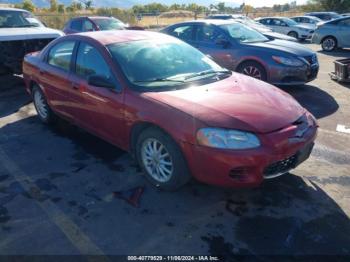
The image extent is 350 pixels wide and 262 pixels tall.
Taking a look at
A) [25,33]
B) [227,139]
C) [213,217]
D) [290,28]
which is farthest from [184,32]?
[290,28]

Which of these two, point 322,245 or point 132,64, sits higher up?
point 132,64

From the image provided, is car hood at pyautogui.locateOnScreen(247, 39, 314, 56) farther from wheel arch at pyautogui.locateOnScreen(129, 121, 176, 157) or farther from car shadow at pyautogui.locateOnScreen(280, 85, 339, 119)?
wheel arch at pyautogui.locateOnScreen(129, 121, 176, 157)

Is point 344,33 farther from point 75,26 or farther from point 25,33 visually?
point 25,33

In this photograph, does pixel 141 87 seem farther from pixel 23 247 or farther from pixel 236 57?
pixel 236 57

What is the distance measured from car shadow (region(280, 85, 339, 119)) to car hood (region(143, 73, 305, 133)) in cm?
275

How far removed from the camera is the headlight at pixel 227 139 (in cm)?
311

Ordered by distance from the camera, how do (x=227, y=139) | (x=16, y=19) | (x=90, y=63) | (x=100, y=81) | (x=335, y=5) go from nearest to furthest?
(x=227, y=139)
(x=100, y=81)
(x=90, y=63)
(x=16, y=19)
(x=335, y=5)

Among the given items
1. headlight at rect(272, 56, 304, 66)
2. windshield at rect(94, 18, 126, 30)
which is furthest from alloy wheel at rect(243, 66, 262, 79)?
windshield at rect(94, 18, 126, 30)

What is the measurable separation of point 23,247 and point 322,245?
98.3 inches

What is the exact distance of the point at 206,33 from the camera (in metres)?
8.15

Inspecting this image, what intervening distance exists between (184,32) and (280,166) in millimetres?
5924

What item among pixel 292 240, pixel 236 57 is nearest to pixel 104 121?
pixel 292 240

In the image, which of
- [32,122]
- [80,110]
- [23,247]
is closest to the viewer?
[23,247]

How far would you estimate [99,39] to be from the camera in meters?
4.30
